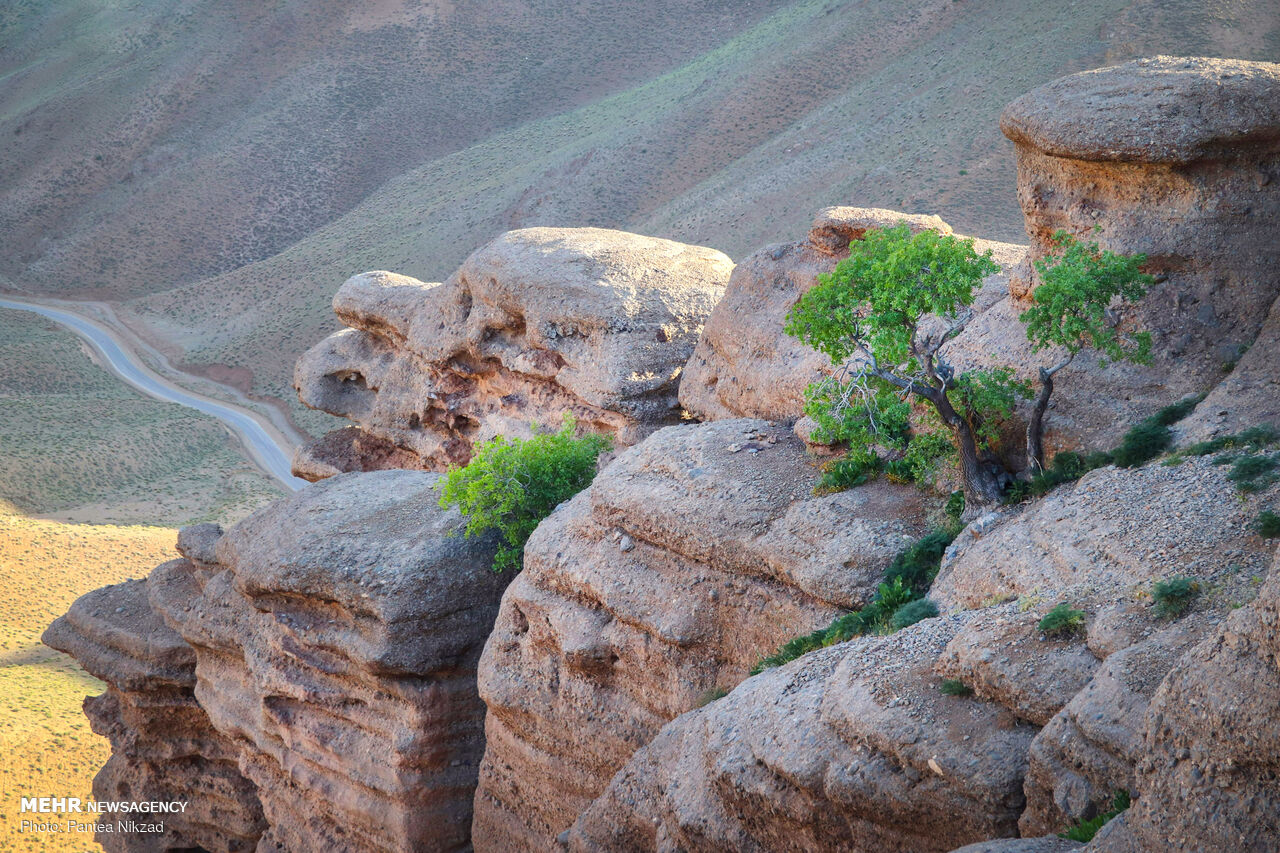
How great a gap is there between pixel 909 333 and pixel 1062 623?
6.14 m

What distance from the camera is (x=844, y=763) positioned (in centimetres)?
1346

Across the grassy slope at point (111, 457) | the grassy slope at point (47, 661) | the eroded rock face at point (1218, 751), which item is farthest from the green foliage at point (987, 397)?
the grassy slope at point (111, 457)

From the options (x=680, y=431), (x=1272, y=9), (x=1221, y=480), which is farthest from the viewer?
(x=1272, y=9)

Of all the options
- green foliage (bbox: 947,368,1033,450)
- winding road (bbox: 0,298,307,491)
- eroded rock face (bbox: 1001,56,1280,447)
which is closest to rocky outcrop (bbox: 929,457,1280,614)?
green foliage (bbox: 947,368,1033,450)

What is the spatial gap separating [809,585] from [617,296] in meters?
13.6

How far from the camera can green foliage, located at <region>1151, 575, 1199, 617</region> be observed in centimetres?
1283

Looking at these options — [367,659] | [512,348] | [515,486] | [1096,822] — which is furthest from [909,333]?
[512,348]

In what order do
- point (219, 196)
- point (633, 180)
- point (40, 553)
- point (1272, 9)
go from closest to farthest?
point (40, 553) → point (1272, 9) → point (633, 180) → point (219, 196)

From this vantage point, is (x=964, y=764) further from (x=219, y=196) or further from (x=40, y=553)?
(x=219, y=196)

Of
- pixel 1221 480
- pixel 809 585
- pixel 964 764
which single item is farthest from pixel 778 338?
pixel 964 764

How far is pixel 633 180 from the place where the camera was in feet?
267

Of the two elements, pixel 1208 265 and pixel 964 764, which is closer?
pixel 964 764

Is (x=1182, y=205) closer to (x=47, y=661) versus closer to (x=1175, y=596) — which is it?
(x=1175, y=596)

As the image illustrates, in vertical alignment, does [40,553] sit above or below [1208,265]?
below
